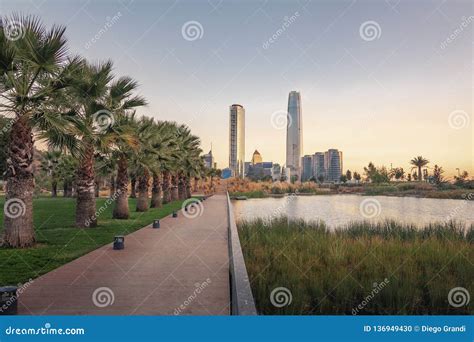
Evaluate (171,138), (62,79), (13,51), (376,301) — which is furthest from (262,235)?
(171,138)

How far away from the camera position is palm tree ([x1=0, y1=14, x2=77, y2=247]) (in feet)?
29.7

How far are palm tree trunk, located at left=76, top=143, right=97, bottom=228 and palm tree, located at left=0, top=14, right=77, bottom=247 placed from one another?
3894 mm

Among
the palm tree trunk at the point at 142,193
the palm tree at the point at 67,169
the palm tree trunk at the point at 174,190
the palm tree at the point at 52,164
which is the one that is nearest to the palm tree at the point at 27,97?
the palm tree trunk at the point at 142,193

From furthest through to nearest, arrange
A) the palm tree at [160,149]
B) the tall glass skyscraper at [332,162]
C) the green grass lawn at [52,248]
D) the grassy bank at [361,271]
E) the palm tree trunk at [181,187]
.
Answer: the tall glass skyscraper at [332,162]
the palm tree trunk at [181,187]
the palm tree at [160,149]
the green grass lawn at [52,248]
the grassy bank at [361,271]

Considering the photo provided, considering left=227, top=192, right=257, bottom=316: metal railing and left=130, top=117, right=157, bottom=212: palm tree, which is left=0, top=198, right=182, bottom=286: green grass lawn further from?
left=130, top=117, right=157, bottom=212: palm tree

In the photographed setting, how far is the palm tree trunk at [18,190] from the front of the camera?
9.77 meters

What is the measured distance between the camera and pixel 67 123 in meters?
10.0

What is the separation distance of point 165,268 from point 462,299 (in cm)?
622

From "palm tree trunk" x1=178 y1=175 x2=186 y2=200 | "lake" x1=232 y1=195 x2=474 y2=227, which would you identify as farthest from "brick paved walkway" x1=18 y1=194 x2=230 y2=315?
"palm tree trunk" x1=178 y1=175 x2=186 y2=200

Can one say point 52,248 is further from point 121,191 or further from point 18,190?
point 121,191

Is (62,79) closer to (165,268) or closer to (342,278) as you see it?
(165,268)

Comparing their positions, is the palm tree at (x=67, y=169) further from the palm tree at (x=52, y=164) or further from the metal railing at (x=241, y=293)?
the metal railing at (x=241, y=293)

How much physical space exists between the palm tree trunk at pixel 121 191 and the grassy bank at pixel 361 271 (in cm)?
860

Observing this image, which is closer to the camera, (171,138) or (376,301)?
(376,301)
